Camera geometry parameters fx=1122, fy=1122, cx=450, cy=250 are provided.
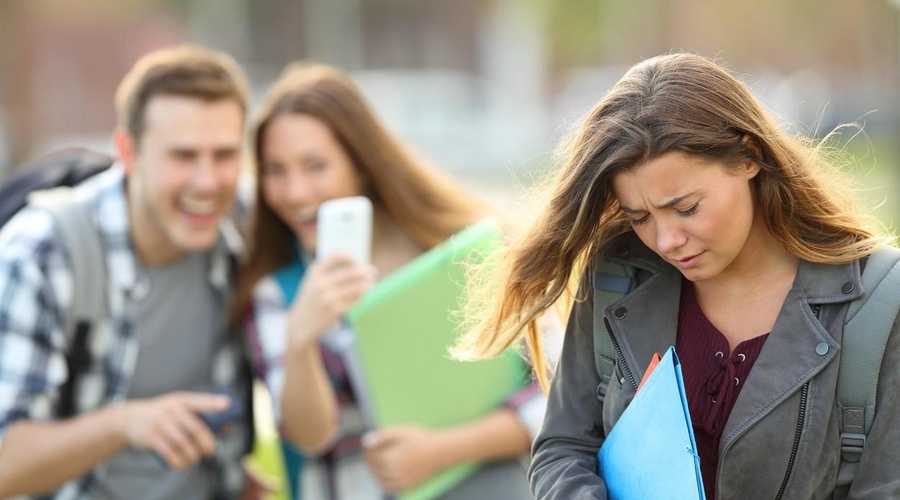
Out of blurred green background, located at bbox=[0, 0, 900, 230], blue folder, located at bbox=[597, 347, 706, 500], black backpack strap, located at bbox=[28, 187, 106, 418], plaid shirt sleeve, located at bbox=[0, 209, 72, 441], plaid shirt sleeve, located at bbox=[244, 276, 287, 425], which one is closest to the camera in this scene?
blue folder, located at bbox=[597, 347, 706, 500]

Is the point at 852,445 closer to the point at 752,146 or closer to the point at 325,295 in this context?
the point at 752,146

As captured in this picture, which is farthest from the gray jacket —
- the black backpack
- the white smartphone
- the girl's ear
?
the black backpack

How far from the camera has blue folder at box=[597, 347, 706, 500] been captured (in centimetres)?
165

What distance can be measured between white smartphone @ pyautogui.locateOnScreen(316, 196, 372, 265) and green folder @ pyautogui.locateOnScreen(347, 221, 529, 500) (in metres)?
0.14

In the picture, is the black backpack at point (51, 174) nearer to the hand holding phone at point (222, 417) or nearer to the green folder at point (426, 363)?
the hand holding phone at point (222, 417)

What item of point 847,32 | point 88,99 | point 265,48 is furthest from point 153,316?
point 847,32

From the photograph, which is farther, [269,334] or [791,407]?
[269,334]

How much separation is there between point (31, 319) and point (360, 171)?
3.53 ft

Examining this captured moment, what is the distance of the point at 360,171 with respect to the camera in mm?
3539

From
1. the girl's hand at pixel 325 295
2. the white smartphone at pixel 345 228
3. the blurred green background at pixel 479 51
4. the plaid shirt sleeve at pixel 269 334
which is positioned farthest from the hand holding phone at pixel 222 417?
the blurred green background at pixel 479 51

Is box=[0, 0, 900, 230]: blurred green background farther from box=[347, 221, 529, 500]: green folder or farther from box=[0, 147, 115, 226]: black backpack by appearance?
box=[347, 221, 529, 500]: green folder

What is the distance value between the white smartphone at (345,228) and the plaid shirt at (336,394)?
28 cm

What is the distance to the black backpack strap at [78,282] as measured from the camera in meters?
3.14

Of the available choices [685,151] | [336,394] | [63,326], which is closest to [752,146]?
[685,151]
